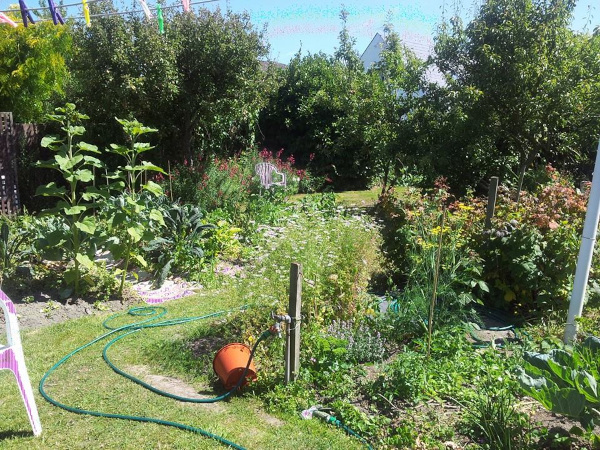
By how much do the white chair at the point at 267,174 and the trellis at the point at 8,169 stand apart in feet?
13.9

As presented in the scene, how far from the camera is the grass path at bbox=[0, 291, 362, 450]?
3068 mm

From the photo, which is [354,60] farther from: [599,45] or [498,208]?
[498,208]

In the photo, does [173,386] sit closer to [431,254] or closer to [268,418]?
[268,418]

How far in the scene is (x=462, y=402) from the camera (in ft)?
10.9

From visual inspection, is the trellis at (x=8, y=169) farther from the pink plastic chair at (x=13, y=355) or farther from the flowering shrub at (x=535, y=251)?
the flowering shrub at (x=535, y=251)

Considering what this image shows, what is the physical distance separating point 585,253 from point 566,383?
1.41 meters

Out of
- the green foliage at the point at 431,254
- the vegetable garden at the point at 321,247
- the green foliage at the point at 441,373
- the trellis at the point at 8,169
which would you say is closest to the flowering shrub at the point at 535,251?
the vegetable garden at the point at 321,247

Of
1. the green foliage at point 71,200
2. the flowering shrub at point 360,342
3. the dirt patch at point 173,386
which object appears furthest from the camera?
the green foliage at point 71,200

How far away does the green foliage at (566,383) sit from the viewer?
260cm

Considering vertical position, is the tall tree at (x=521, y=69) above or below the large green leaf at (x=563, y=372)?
above

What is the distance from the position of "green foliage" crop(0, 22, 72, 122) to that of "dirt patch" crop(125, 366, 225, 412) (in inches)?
308

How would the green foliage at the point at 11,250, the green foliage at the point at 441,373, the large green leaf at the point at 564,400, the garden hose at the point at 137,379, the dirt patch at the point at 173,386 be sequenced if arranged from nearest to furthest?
the large green leaf at the point at 564,400, the garden hose at the point at 137,379, the green foliage at the point at 441,373, the dirt patch at the point at 173,386, the green foliage at the point at 11,250

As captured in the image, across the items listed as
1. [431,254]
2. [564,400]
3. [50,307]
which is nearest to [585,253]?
[431,254]

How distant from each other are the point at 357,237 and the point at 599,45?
6651 mm
